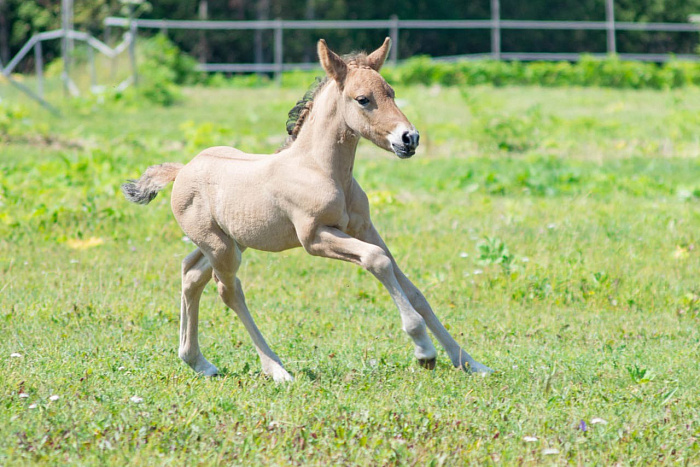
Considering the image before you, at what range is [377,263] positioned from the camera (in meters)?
5.03

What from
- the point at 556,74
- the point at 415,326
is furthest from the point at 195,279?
the point at 556,74

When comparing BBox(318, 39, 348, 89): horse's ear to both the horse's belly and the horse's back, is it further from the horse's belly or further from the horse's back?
the horse's belly

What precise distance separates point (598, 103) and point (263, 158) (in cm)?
1969

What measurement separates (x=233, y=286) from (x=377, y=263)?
53.7 inches

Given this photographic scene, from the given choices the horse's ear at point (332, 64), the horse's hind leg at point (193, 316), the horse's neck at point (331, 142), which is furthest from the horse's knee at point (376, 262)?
the horse's hind leg at point (193, 316)

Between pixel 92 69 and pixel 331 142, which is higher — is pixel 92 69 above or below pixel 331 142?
below


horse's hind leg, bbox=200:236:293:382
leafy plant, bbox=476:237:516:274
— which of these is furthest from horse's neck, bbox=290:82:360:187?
leafy plant, bbox=476:237:516:274

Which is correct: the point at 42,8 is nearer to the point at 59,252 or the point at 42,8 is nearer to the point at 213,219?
the point at 59,252

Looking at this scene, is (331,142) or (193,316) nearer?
(331,142)

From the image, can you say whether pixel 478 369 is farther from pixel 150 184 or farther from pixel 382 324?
pixel 150 184

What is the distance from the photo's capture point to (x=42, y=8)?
36.4 m

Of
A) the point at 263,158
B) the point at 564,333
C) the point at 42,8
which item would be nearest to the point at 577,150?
the point at 564,333

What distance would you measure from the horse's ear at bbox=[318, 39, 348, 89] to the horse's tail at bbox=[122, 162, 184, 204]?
1.55 meters

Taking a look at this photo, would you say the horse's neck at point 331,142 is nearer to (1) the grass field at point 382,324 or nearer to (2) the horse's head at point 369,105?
(2) the horse's head at point 369,105
